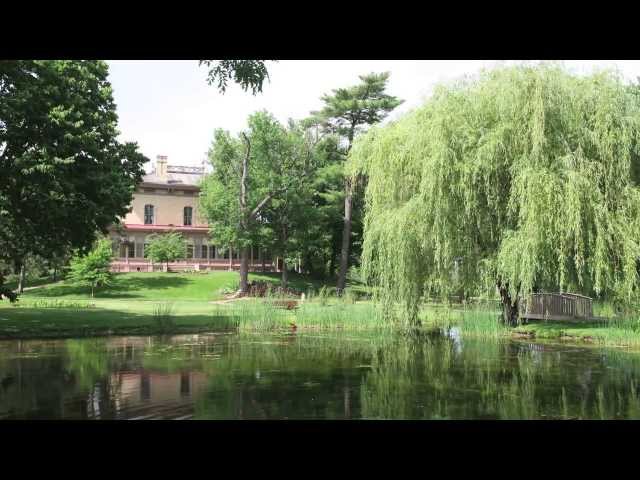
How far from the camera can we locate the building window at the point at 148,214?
53.9 meters

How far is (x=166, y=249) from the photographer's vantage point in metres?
45.4

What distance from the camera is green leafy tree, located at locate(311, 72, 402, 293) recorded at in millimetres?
43134

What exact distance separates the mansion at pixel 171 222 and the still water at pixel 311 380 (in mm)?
34713

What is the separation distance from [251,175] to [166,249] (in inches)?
341

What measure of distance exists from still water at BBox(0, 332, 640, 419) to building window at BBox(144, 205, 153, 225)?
38155 mm

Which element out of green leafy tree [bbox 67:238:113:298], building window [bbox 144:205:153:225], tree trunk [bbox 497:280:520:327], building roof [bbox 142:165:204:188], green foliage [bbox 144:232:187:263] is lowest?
tree trunk [bbox 497:280:520:327]

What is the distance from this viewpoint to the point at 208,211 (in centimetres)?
4322

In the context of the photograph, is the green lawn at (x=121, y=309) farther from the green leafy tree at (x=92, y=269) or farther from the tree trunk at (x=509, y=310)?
the tree trunk at (x=509, y=310)

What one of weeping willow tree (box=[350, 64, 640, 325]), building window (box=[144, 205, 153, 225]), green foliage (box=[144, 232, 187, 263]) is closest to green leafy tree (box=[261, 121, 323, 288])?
green foliage (box=[144, 232, 187, 263])

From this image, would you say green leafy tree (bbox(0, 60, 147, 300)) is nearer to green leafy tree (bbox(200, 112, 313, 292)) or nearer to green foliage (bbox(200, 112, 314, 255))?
green leafy tree (bbox(200, 112, 313, 292))

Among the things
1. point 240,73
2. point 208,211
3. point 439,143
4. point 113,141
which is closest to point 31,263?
point 208,211

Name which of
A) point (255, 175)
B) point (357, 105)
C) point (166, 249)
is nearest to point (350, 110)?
point (357, 105)

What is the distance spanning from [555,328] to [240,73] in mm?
13433

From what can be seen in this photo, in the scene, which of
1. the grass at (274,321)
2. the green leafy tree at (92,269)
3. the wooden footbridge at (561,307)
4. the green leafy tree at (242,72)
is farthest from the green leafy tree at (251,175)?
the green leafy tree at (242,72)
